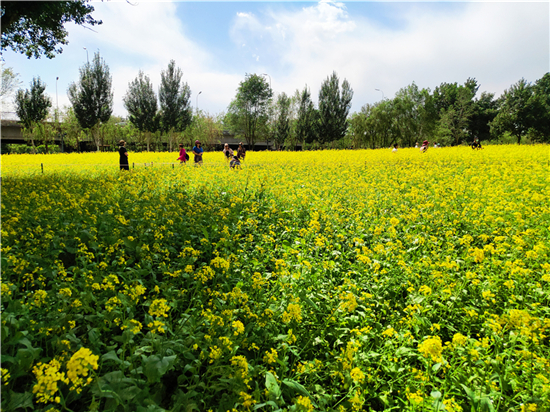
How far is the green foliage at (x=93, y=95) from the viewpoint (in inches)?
1505

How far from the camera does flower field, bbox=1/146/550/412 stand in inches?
85.1

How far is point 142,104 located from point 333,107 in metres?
32.8

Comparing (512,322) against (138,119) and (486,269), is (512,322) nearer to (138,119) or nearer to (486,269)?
(486,269)

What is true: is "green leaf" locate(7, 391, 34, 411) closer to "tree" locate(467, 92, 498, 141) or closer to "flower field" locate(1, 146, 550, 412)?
"flower field" locate(1, 146, 550, 412)

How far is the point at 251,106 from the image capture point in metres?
51.8

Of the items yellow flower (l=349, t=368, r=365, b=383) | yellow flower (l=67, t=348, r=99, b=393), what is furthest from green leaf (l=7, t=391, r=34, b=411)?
yellow flower (l=349, t=368, r=365, b=383)

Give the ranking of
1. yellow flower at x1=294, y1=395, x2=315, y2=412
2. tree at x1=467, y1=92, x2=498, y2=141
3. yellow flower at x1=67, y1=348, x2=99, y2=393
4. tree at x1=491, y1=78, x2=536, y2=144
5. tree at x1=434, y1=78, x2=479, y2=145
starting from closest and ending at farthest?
yellow flower at x1=67, y1=348, x2=99, y2=393, yellow flower at x1=294, y1=395, x2=315, y2=412, tree at x1=491, y1=78, x2=536, y2=144, tree at x1=434, y1=78, x2=479, y2=145, tree at x1=467, y1=92, x2=498, y2=141

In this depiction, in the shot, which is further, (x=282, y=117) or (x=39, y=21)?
(x=282, y=117)

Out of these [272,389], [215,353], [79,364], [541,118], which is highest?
[541,118]

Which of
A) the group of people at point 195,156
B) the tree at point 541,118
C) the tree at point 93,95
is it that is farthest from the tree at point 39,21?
the tree at point 541,118

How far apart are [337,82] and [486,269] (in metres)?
54.2

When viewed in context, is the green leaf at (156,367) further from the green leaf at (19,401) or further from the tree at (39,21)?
the tree at (39,21)

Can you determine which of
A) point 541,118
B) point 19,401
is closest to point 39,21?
point 19,401

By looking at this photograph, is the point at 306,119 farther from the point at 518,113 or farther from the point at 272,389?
the point at 272,389
